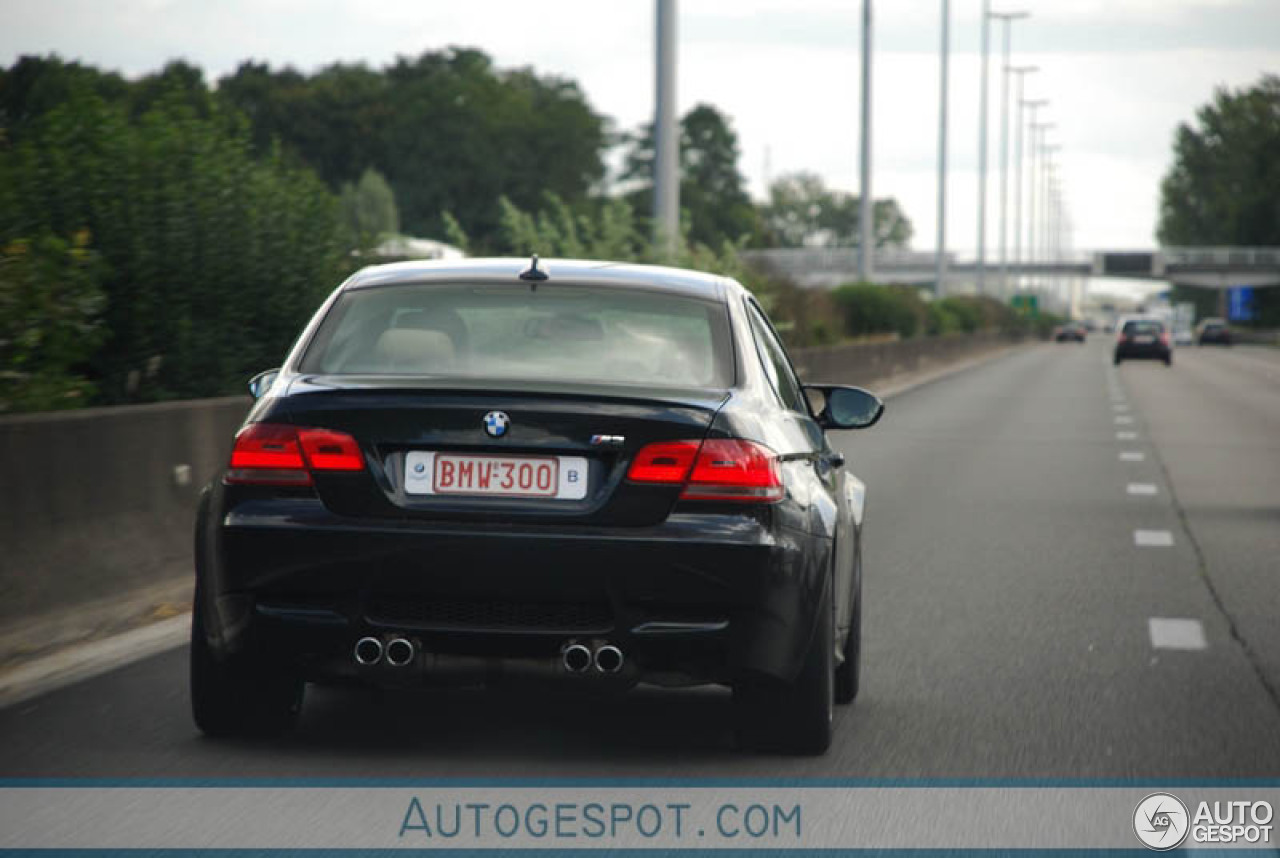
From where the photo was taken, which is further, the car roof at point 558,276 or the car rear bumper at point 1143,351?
the car rear bumper at point 1143,351

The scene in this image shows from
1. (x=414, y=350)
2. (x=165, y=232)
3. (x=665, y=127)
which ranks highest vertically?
(x=665, y=127)

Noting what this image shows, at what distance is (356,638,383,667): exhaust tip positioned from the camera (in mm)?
6035

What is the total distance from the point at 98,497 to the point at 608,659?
4033 millimetres

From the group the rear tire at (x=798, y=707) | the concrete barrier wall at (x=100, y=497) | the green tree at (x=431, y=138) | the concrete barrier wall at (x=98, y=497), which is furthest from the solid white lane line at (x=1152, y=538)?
the green tree at (x=431, y=138)

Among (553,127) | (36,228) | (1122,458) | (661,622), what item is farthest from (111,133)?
(553,127)

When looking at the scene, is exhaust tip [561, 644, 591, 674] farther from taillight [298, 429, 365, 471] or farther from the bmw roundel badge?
taillight [298, 429, 365, 471]

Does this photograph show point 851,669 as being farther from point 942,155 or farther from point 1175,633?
point 942,155

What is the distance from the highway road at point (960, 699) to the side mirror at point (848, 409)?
3.06ft

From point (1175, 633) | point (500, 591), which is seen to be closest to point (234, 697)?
point (500, 591)

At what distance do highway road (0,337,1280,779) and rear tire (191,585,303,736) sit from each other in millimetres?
72

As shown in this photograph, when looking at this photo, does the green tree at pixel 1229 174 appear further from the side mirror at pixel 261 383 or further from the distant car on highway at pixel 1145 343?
the side mirror at pixel 261 383

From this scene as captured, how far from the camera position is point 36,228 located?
12.6 meters

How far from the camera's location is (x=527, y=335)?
6555mm

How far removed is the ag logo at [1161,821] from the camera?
5.64 m
